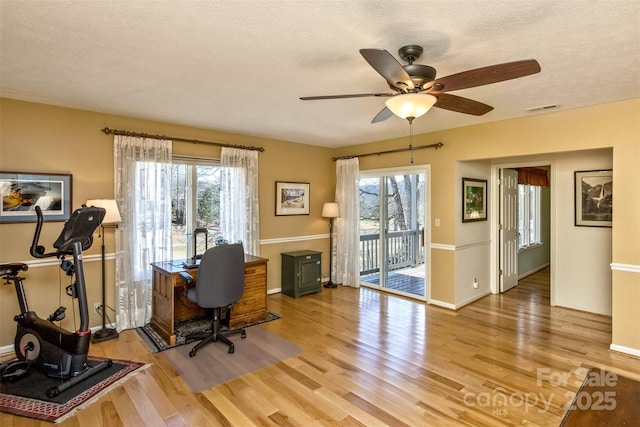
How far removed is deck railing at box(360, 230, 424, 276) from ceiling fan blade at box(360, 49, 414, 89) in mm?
3601

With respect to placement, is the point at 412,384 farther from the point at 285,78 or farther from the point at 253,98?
the point at 253,98

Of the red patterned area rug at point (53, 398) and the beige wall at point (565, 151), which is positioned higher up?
the beige wall at point (565, 151)

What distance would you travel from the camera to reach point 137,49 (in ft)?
7.22

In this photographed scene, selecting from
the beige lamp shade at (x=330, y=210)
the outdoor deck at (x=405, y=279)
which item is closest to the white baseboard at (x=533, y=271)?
the outdoor deck at (x=405, y=279)

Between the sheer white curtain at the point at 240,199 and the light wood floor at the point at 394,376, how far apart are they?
4.30 ft

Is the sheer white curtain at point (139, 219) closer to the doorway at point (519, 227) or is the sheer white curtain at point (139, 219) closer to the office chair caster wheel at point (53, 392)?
the office chair caster wheel at point (53, 392)

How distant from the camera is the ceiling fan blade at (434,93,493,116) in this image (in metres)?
2.34

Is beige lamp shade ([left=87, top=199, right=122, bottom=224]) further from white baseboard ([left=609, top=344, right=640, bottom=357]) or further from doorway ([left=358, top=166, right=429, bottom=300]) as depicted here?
white baseboard ([left=609, top=344, right=640, bottom=357])

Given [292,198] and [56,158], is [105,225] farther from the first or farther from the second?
[292,198]

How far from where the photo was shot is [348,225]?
5777mm

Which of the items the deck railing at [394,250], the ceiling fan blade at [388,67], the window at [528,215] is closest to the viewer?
the ceiling fan blade at [388,67]

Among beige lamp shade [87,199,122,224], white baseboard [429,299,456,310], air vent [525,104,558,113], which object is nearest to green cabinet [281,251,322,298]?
white baseboard [429,299,456,310]

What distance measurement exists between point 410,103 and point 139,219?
3.32 meters

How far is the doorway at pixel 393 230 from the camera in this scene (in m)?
5.20
